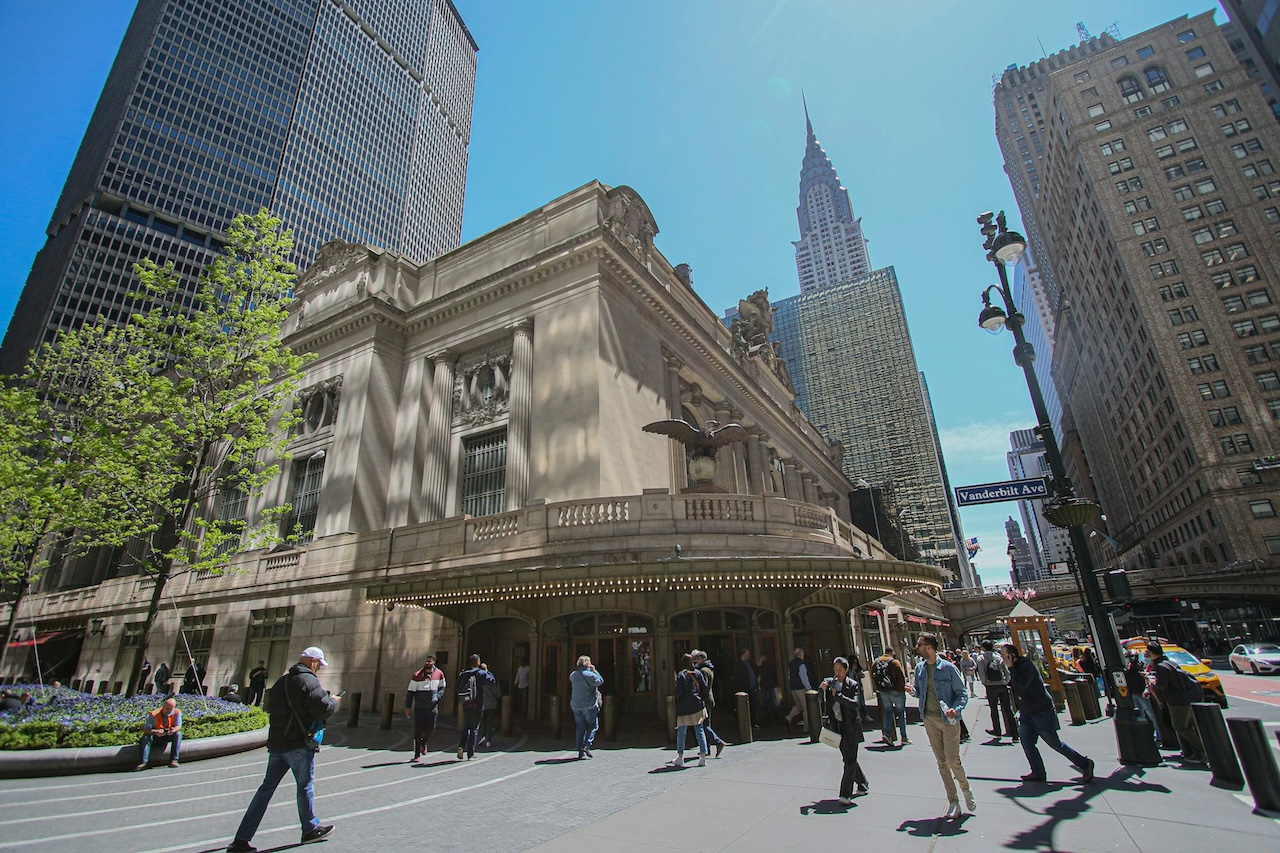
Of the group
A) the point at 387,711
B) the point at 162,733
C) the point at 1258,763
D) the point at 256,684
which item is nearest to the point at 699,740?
the point at 1258,763

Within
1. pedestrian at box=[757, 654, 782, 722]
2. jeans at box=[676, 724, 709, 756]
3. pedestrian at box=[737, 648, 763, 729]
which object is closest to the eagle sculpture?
pedestrian at box=[737, 648, 763, 729]

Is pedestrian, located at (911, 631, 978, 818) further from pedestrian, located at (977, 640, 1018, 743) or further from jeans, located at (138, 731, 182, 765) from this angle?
jeans, located at (138, 731, 182, 765)

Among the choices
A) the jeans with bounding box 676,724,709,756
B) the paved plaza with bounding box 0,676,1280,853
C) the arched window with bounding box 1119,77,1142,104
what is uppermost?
the arched window with bounding box 1119,77,1142,104

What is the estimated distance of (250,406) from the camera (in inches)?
706

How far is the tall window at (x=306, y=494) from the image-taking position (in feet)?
85.5

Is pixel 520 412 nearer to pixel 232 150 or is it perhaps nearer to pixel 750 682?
pixel 750 682

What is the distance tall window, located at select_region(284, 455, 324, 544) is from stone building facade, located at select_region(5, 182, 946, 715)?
96 millimetres

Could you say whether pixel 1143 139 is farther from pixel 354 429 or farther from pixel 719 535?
pixel 354 429

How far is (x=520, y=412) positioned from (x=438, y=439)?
4.49 metres

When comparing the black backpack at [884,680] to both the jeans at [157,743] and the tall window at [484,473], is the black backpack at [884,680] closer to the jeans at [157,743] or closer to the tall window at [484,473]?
the jeans at [157,743]

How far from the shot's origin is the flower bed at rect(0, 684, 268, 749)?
401 inches

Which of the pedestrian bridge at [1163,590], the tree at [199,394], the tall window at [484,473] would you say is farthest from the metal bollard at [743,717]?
the pedestrian bridge at [1163,590]

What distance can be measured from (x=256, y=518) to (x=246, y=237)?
47.8 ft

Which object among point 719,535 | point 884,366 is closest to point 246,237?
point 719,535
